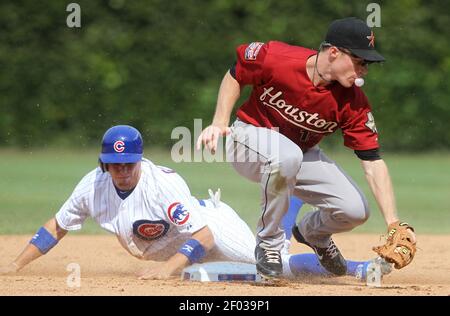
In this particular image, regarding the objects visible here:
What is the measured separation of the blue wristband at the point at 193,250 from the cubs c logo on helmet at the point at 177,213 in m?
0.14

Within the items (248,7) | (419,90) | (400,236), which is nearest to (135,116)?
(248,7)

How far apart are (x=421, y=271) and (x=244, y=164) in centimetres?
194

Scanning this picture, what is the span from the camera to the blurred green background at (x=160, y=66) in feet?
52.9

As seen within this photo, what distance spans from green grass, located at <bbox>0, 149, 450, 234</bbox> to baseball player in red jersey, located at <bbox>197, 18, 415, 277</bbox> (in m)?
3.56

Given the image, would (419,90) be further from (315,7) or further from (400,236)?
(400,236)

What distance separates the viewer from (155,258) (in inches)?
253

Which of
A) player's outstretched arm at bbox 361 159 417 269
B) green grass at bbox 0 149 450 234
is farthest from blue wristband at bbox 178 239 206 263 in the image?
green grass at bbox 0 149 450 234

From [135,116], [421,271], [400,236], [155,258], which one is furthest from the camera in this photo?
[135,116]

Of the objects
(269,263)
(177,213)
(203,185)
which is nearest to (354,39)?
(269,263)

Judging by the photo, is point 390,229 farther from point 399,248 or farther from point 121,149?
point 121,149

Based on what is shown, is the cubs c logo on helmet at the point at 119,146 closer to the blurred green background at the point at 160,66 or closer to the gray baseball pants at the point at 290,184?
the gray baseball pants at the point at 290,184

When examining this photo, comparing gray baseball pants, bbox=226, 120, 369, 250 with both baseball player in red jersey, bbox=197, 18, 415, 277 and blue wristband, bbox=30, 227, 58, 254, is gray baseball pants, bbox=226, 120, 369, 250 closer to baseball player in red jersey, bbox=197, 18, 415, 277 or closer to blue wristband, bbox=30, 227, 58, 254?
baseball player in red jersey, bbox=197, 18, 415, 277

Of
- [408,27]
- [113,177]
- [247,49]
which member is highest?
[408,27]

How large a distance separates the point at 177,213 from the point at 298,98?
1.05m
